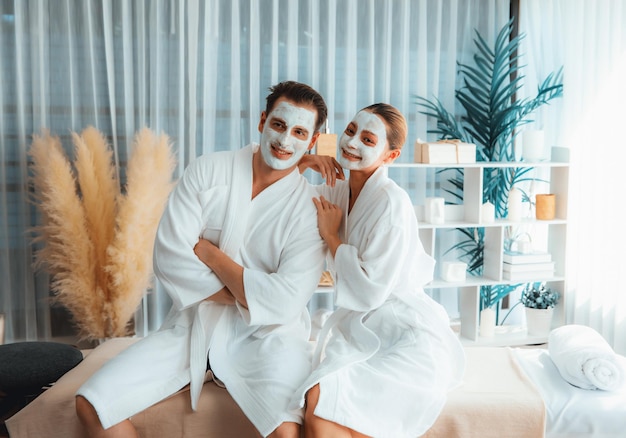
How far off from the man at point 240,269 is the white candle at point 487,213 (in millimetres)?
1887

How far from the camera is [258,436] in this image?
2057 mm

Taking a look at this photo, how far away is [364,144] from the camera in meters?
2.34

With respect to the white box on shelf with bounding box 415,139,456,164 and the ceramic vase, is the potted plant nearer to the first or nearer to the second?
the ceramic vase

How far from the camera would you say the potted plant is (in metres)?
4.12

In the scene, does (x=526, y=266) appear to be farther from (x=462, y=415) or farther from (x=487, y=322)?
(x=462, y=415)

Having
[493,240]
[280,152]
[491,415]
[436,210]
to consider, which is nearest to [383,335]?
[491,415]

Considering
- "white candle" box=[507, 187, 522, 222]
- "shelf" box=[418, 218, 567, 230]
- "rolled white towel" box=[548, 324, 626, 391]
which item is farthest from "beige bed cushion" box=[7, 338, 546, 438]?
"white candle" box=[507, 187, 522, 222]

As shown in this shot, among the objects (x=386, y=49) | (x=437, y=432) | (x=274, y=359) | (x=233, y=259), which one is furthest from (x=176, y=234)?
(x=386, y=49)

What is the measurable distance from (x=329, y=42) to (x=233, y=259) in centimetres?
224

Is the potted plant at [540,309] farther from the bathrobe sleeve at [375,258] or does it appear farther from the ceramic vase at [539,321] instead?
the bathrobe sleeve at [375,258]

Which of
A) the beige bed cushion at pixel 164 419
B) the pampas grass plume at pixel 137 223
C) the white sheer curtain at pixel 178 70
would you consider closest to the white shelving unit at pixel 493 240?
the white sheer curtain at pixel 178 70

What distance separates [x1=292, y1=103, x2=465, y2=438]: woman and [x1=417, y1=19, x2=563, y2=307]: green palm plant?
198cm

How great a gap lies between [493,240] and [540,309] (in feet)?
1.60

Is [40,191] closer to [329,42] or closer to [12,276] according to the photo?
[12,276]
